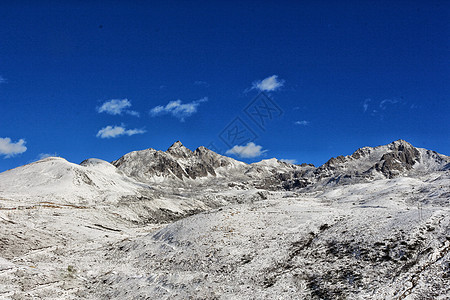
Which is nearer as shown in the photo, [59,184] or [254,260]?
[254,260]

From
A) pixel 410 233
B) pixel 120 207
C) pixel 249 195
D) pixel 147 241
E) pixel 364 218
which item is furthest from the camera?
pixel 249 195

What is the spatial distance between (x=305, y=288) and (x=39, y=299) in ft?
48.9

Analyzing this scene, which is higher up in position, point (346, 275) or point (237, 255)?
point (237, 255)

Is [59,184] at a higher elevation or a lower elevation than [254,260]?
higher

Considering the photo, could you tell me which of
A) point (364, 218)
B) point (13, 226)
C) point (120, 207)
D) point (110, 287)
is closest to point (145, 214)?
point (120, 207)

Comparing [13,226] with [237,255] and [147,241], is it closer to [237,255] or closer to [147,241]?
[147,241]

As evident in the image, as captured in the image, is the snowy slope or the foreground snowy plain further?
the snowy slope

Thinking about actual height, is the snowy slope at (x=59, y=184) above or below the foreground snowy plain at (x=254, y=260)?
above

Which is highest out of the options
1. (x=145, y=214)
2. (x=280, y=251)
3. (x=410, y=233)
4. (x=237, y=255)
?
(x=145, y=214)

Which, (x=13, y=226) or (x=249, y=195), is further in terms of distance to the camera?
(x=249, y=195)

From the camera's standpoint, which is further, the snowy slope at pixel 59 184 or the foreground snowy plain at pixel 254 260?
the snowy slope at pixel 59 184

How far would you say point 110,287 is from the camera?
2011 cm

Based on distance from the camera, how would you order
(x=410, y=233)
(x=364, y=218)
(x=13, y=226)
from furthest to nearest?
(x=13, y=226) < (x=364, y=218) < (x=410, y=233)

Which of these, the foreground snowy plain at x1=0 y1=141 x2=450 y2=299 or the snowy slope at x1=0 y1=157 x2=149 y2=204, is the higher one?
the snowy slope at x1=0 y1=157 x2=149 y2=204
